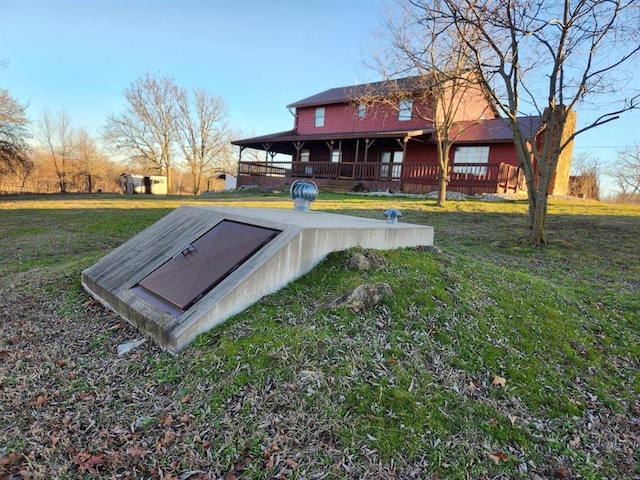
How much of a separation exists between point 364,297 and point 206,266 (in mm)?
1561

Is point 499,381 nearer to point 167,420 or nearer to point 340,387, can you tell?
point 340,387

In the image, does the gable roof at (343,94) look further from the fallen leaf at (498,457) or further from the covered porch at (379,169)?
the fallen leaf at (498,457)

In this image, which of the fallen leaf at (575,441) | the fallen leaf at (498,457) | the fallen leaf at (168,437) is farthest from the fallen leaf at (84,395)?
the fallen leaf at (575,441)

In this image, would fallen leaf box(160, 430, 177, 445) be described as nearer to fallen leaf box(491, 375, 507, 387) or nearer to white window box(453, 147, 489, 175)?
fallen leaf box(491, 375, 507, 387)

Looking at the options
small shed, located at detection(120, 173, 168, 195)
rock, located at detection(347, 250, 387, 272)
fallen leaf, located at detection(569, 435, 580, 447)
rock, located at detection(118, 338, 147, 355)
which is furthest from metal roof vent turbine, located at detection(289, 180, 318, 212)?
small shed, located at detection(120, 173, 168, 195)

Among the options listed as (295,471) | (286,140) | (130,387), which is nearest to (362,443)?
(295,471)

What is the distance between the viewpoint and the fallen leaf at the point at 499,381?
2779 mm

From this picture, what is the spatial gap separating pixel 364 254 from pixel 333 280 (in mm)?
626

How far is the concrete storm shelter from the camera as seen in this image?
3.19 metres

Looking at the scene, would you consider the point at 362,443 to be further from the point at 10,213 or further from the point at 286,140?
the point at 286,140

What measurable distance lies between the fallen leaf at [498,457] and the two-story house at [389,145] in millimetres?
12821

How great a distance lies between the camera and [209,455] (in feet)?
6.85

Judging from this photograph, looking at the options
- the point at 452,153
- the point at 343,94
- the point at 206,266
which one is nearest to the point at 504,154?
the point at 452,153

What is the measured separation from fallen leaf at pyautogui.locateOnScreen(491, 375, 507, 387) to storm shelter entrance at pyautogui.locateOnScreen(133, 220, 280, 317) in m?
2.27
